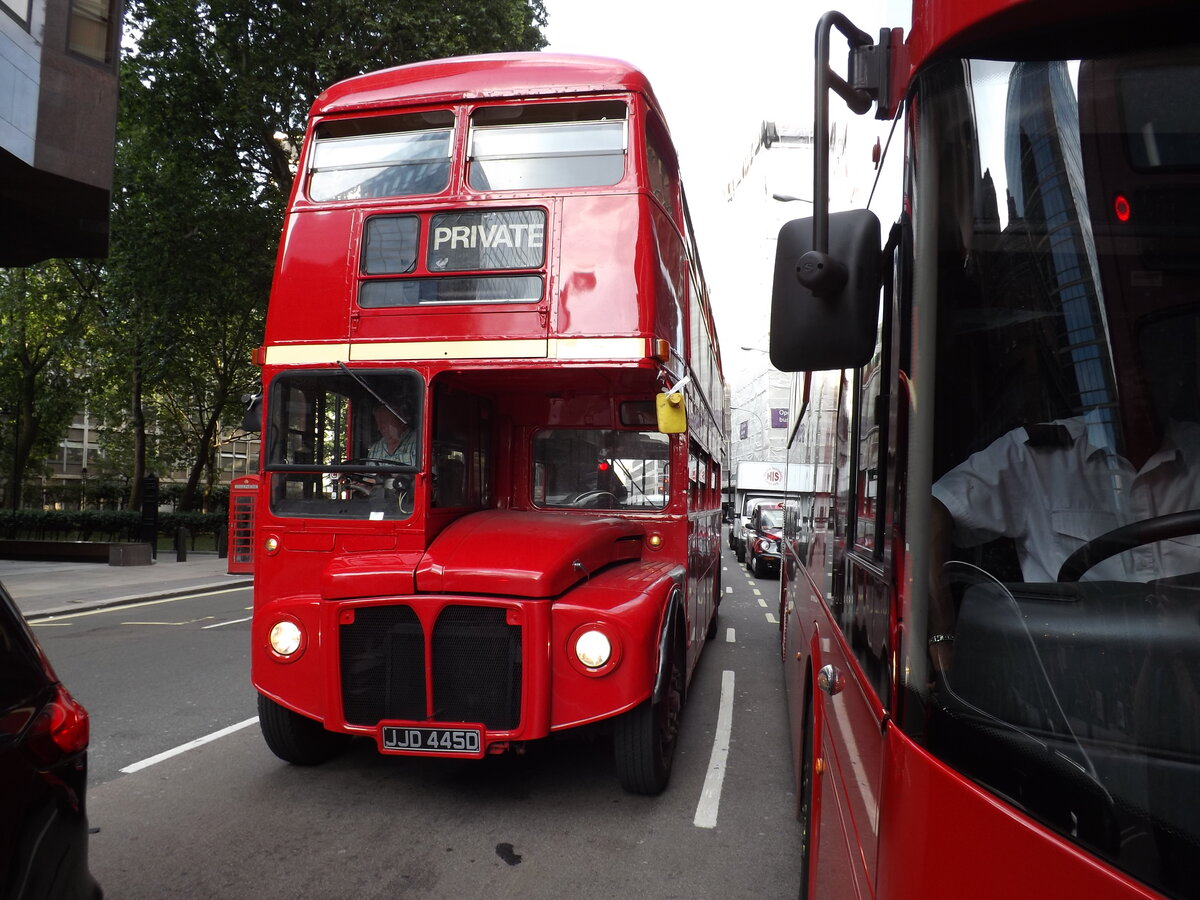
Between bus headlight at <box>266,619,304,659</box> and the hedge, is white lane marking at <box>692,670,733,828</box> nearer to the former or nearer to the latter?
bus headlight at <box>266,619,304,659</box>

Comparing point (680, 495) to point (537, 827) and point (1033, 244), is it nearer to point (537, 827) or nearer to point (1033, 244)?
point (537, 827)

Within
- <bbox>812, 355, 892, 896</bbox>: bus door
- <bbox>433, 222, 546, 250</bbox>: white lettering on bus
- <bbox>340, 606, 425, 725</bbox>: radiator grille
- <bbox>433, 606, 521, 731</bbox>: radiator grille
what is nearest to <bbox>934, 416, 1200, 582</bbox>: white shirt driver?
<bbox>812, 355, 892, 896</bbox>: bus door

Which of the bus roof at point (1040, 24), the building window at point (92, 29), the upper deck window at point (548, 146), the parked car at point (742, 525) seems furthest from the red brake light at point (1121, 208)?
the parked car at point (742, 525)

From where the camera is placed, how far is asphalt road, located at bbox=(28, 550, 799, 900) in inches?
147

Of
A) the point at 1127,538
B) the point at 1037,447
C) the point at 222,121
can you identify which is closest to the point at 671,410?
the point at 1037,447

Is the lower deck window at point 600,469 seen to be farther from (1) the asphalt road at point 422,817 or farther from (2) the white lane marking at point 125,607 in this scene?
(2) the white lane marking at point 125,607

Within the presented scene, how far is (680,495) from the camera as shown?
6.16m

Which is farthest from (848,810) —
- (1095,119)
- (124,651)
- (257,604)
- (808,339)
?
(124,651)

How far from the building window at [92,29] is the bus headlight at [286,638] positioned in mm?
12034

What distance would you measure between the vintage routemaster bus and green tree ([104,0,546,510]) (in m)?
13.8

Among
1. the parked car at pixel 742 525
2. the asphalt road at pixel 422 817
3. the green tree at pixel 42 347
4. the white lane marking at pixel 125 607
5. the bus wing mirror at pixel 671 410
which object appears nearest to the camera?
the asphalt road at pixel 422 817

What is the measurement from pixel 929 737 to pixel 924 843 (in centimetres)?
17

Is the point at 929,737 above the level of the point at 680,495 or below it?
below

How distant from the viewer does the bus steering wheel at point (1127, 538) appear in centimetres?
138
